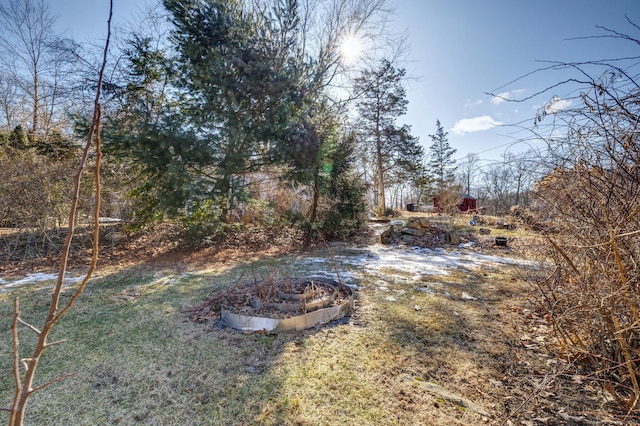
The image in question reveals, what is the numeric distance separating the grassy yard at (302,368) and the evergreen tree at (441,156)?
2245cm

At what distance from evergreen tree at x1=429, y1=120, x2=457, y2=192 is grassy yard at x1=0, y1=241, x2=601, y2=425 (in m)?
22.5

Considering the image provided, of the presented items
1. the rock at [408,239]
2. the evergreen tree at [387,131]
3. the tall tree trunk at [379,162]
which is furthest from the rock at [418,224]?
the tall tree trunk at [379,162]

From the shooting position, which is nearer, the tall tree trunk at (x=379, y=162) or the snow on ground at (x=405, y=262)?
the snow on ground at (x=405, y=262)

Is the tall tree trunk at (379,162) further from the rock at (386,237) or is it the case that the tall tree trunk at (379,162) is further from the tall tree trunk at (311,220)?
the tall tree trunk at (311,220)

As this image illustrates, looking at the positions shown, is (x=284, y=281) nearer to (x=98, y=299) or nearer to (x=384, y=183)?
(x=98, y=299)

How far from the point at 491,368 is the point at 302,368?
4.75 feet

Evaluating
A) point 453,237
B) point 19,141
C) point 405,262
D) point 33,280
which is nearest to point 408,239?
point 453,237

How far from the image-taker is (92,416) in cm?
163

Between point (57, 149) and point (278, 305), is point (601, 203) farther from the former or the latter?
point (57, 149)

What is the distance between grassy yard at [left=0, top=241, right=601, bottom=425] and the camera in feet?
5.49

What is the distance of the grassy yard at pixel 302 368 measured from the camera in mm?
1675

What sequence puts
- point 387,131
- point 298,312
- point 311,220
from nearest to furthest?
point 298,312 → point 311,220 → point 387,131

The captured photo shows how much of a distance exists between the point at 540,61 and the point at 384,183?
16.4 m

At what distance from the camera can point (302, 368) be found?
2098 millimetres
